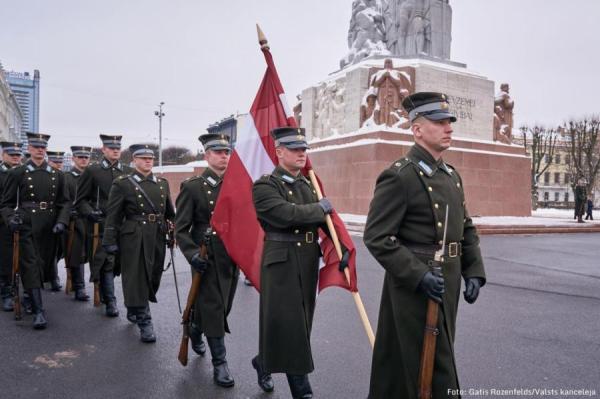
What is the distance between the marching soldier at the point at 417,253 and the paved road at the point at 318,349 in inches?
43.0

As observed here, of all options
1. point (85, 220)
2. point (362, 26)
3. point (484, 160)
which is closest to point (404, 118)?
point (484, 160)

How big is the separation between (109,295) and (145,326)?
1.37m

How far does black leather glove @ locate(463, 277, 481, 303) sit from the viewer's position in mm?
2900

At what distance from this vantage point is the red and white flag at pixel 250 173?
4.22m

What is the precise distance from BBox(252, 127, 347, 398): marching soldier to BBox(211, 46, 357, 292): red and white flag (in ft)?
1.11

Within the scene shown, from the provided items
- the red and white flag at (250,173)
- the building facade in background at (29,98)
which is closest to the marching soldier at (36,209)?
the red and white flag at (250,173)

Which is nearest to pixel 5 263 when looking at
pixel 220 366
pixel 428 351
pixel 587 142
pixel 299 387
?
pixel 220 366

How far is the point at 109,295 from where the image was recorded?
6.32m

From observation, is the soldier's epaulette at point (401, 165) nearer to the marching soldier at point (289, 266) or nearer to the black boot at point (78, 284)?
the marching soldier at point (289, 266)

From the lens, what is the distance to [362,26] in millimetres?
21641

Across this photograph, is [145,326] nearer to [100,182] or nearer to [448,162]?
[100,182]

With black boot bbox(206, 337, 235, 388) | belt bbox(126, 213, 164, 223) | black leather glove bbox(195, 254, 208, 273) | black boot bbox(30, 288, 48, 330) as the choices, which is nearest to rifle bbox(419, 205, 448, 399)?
black boot bbox(206, 337, 235, 388)

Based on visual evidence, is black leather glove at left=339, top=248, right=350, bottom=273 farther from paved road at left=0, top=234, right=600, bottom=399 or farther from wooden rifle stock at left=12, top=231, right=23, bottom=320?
wooden rifle stock at left=12, top=231, right=23, bottom=320

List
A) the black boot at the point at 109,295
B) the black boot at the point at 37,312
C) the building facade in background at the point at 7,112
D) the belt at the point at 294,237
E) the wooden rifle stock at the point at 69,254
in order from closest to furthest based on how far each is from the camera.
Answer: the belt at the point at 294,237 < the black boot at the point at 37,312 < the black boot at the point at 109,295 < the wooden rifle stock at the point at 69,254 < the building facade in background at the point at 7,112
